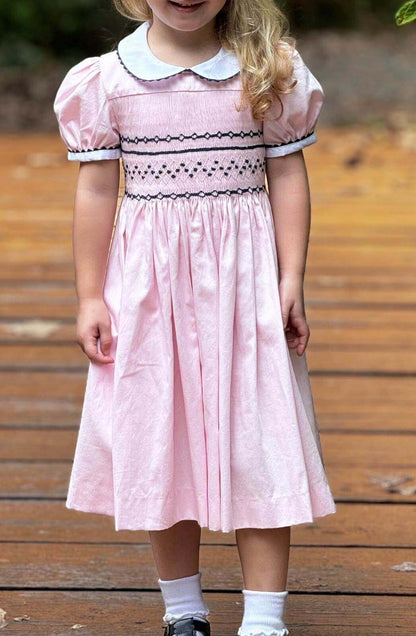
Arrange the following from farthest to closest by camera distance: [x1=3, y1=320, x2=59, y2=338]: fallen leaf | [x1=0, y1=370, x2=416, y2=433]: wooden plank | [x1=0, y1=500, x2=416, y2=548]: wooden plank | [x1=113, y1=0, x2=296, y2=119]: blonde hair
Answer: [x1=3, y1=320, x2=59, y2=338]: fallen leaf → [x1=0, y1=370, x2=416, y2=433]: wooden plank → [x1=0, y1=500, x2=416, y2=548]: wooden plank → [x1=113, y1=0, x2=296, y2=119]: blonde hair

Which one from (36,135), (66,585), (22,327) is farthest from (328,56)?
(66,585)

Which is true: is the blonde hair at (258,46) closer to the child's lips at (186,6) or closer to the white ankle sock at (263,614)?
the child's lips at (186,6)

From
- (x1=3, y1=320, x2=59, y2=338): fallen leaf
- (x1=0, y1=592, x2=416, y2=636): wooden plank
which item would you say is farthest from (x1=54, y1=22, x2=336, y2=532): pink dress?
(x1=3, y1=320, x2=59, y2=338): fallen leaf

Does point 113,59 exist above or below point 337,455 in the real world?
above

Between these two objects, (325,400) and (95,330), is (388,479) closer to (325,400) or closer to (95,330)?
(325,400)

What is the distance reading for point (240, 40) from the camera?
6.52 ft

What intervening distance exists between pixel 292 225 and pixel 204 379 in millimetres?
308

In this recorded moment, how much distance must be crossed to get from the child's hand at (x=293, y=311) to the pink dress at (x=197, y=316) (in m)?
0.03

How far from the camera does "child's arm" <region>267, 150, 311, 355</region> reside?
2027 mm

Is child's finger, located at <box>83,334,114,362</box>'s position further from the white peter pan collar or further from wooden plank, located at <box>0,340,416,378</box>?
wooden plank, located at <box>0,340,416,378</box>

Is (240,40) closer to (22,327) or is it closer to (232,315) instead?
(232,315)

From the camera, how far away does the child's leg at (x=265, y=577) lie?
2.02 m

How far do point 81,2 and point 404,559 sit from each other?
29.4 ft

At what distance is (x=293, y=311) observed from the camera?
2021mm
